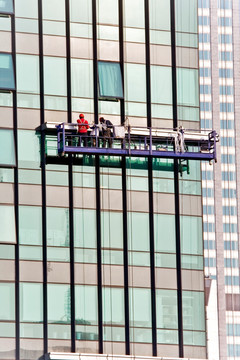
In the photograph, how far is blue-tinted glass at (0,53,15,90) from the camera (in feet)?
205

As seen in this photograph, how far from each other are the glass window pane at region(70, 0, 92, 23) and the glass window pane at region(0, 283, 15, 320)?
15457mm

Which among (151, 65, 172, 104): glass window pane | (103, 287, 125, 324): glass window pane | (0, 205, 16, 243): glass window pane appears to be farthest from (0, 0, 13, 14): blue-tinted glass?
(103, 287, 125, 324): glass window pane

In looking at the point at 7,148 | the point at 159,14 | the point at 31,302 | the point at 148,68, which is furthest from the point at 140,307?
the point at 159,14

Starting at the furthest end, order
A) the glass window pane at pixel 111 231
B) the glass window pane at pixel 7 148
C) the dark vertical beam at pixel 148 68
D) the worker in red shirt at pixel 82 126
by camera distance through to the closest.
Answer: the dark vertical beam at pixel 148 68 < the glass window pane at pixel 111 231 < the worker in red shirt at pixel 82 126 < the glass window pane at pixel 7 148

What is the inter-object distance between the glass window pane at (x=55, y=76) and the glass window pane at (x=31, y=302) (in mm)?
10736

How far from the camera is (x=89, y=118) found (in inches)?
2504

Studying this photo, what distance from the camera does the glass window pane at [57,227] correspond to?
6169 cm

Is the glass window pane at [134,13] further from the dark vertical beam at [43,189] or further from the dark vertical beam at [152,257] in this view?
the dark vertical beam at [152,257]

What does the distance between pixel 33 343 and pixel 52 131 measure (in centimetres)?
1147

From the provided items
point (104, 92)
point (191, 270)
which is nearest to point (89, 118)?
point (104, 92)

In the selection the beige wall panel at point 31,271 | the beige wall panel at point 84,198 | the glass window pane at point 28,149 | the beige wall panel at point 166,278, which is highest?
Result: the glass window pane at point 28,149

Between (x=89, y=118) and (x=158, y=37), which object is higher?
(x=158, y=37)

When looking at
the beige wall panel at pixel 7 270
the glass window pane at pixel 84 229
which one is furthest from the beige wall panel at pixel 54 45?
the beige wall panel at pixel 7 270

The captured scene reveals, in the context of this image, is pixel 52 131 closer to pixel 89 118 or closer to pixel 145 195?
pixel 89 118
